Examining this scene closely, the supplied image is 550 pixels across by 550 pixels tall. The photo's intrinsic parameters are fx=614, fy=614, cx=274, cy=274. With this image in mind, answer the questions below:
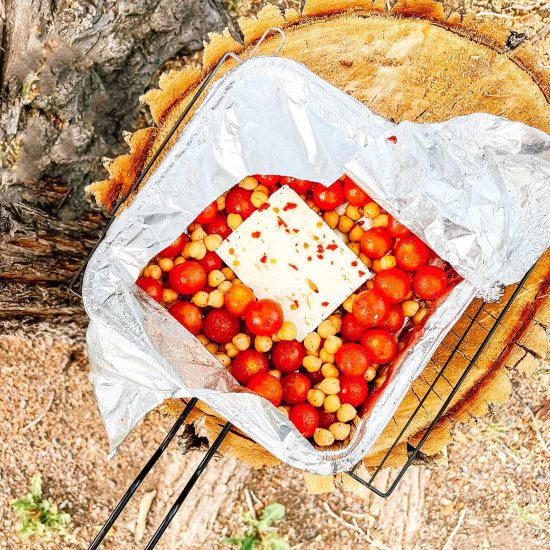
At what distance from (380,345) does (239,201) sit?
0.87m

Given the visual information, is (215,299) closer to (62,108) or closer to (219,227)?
(219,227)

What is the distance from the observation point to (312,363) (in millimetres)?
2670

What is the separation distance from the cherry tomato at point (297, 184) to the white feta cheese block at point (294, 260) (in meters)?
0.02

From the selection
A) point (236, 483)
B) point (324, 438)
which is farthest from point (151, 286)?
A: point (236, 483)

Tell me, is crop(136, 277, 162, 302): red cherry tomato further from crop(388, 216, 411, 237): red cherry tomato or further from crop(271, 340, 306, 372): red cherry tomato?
crop(388, 216, 411, 237): red cherry tomato

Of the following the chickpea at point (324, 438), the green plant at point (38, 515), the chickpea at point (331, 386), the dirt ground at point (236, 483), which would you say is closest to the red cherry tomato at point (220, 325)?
the chickpea at point (331, 386)

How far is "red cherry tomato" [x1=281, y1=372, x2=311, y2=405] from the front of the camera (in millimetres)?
2607

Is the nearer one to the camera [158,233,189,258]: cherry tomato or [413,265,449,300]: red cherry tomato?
[413,265,449,300]: red cherry tomato

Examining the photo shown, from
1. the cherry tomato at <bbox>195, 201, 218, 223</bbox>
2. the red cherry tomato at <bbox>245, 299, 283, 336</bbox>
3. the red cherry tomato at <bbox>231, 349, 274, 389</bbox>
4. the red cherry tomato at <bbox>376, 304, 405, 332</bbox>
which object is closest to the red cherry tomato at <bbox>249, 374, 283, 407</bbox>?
the red cherry tomato at <bbox>231, 349, 274, 389</bbox>

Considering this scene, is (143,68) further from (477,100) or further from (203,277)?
(477,100)

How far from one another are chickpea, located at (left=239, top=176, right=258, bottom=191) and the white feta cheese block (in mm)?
93

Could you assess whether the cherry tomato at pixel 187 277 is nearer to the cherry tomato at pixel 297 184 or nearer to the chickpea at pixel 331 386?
the cherry tomato at pixel 297 184

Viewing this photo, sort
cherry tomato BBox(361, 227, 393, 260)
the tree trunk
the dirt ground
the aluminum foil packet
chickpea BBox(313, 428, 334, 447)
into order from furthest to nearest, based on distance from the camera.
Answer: the dirt ground < cherry tomato BBox(361, 227, 393, 260) < chickpea BBox(313, 428, 334, 447) < the tree trunk < the aluminum foil packet

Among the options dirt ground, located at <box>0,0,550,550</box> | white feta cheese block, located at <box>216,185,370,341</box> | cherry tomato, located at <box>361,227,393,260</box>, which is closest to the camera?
cherry tomato, located at <box>361,227,393,260</box>
